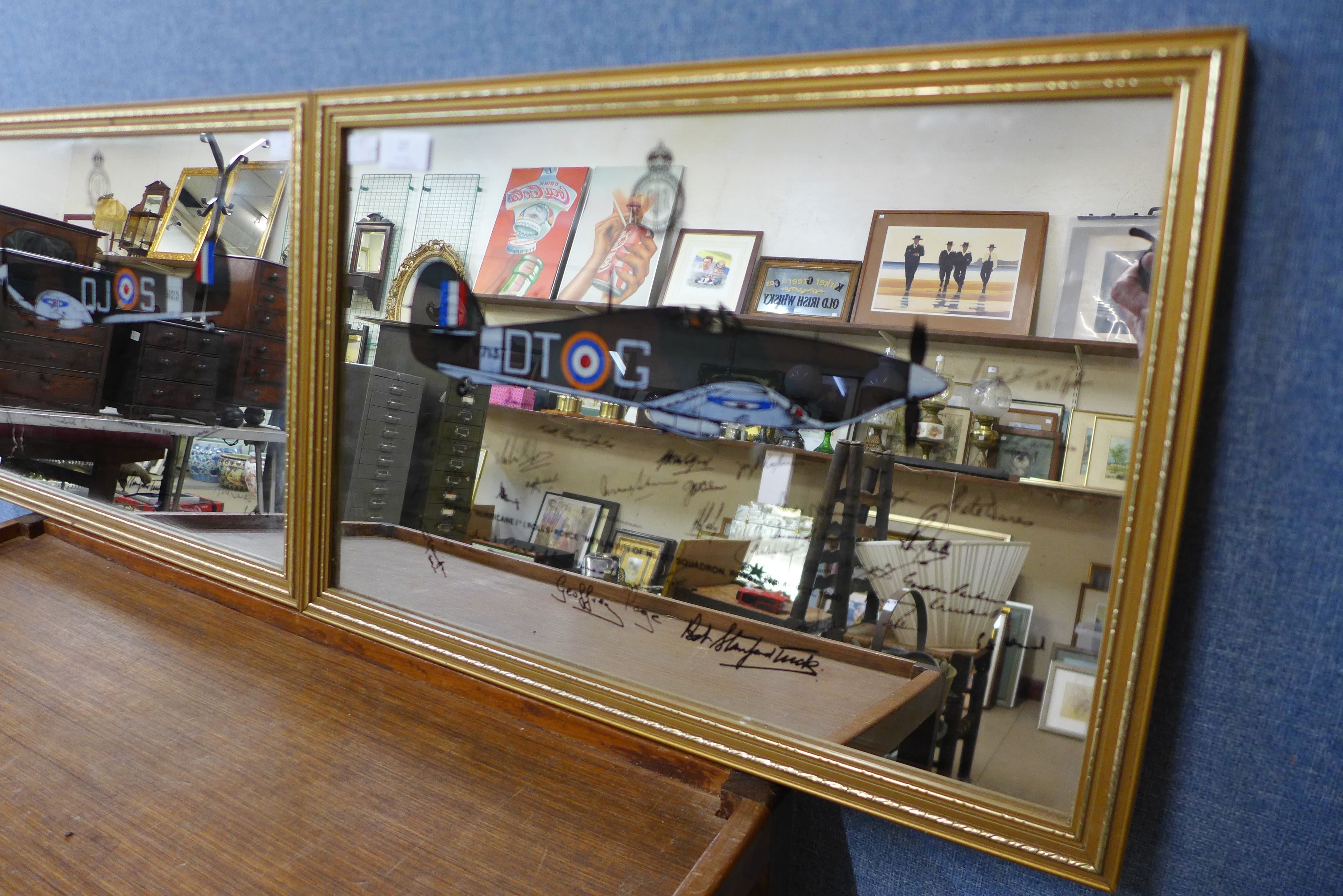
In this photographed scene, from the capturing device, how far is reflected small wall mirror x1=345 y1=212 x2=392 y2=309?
97 centimetres

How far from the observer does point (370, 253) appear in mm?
984

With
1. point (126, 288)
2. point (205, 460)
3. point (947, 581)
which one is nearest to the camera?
point (947, 581)

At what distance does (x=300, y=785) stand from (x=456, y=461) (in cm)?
36

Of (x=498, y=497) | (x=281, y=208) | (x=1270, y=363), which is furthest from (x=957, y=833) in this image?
(x=281, y=208)

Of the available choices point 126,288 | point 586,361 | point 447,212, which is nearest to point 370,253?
point 447,212

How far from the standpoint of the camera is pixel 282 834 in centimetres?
73

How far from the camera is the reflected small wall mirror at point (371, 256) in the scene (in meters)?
0.97

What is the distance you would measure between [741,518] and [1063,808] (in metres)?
0.35

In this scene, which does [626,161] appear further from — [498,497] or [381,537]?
[381,537]
